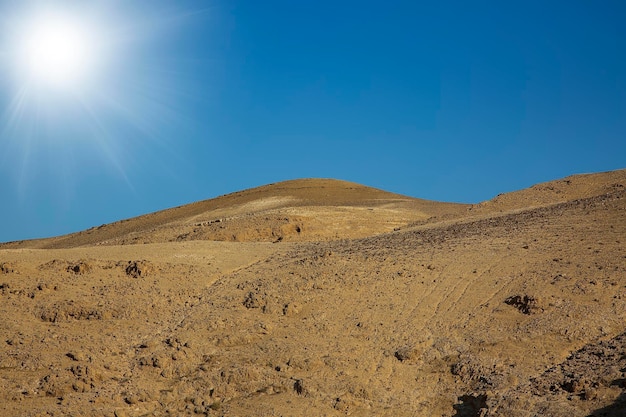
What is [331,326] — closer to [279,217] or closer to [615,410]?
[615,410]

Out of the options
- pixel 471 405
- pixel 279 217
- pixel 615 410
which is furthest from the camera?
pixel 279 217

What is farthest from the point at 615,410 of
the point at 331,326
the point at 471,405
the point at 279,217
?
the point at 279,217

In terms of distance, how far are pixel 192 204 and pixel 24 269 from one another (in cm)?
2466

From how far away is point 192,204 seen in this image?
3722 centimetres

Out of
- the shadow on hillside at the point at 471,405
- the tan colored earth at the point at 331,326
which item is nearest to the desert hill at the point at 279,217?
the tan colored earth at the point at 331,326

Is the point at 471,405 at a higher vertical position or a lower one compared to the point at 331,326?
lower

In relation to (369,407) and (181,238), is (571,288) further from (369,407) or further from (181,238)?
(181,238)

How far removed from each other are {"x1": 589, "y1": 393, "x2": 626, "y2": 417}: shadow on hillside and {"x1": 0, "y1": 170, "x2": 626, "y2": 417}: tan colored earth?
0.08 metres

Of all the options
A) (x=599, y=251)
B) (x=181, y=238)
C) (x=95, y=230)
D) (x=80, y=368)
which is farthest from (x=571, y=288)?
(x=95, y=230)

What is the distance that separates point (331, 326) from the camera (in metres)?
10.9

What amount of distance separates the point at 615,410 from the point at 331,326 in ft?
13.6

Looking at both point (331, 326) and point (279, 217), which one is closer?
point (331, 326)

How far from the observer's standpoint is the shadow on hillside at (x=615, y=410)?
8.08 metres

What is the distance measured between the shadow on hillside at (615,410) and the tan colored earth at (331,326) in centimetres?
8
